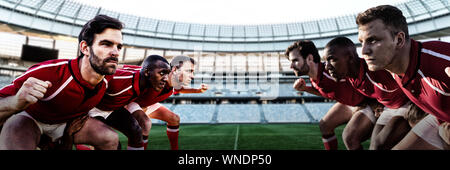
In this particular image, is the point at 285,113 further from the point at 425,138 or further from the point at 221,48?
the point at 425,138

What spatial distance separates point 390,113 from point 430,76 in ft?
5.68

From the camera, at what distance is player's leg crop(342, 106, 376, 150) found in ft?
12.7

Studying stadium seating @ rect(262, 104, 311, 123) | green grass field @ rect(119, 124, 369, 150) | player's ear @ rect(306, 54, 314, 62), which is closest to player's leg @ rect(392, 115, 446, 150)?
player's ear @ rect(306, 54, 314, 62)

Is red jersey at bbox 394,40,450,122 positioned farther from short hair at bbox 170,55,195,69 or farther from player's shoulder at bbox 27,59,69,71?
short hair at bbox 170,55,195,69

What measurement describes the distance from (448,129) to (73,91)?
4.12 meters

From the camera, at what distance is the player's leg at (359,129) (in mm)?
3857

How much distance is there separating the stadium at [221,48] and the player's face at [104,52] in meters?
19.4

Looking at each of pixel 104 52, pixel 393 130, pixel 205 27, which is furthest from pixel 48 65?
pixel 205 27

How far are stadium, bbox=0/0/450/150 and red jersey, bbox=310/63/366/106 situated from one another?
1794cm

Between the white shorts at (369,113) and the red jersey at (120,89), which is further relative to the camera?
the white shorts at (369,113)

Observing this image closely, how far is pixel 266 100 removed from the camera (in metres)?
32.8

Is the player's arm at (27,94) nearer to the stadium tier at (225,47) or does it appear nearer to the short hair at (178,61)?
the short hair at (178,61)

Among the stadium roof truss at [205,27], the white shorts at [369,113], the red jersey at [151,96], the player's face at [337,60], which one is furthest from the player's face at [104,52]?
the stadium roof truss at [205,27]

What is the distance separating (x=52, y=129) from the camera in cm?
289
